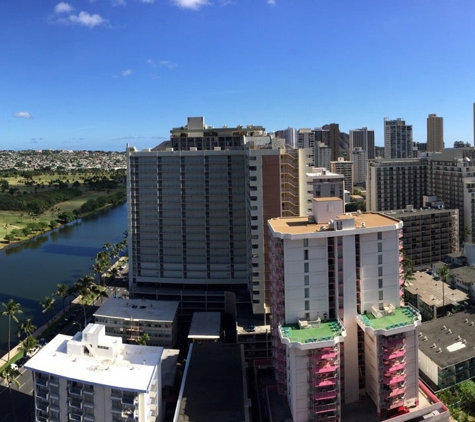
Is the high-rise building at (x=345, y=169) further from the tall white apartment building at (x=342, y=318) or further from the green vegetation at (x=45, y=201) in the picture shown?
the tall white apartment building at (x=342, y=318)

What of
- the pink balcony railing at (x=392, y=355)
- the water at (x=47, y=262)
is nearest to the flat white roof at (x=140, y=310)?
the water at (x=47, y=262)

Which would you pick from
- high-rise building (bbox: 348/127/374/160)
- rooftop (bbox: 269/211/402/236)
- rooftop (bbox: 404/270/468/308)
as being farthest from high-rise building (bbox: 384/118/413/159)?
rooftop (bbox: 269/211/402/236)

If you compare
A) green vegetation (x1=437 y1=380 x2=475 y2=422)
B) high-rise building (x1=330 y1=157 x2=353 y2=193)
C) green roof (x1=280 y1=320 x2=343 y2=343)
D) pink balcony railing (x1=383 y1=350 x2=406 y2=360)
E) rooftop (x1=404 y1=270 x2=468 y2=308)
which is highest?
high-rise building (x1=330 y1=157 x2=353 y2=193)

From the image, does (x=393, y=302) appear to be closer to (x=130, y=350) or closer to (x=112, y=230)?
(x=130, y=350)

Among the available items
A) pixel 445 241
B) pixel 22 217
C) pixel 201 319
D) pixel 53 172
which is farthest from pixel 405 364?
pixel 53 172

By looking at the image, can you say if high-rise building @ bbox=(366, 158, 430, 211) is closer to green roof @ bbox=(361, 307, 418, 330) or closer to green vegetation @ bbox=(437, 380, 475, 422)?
green vegetation @ bbox=(437, 380, 475, 422)
